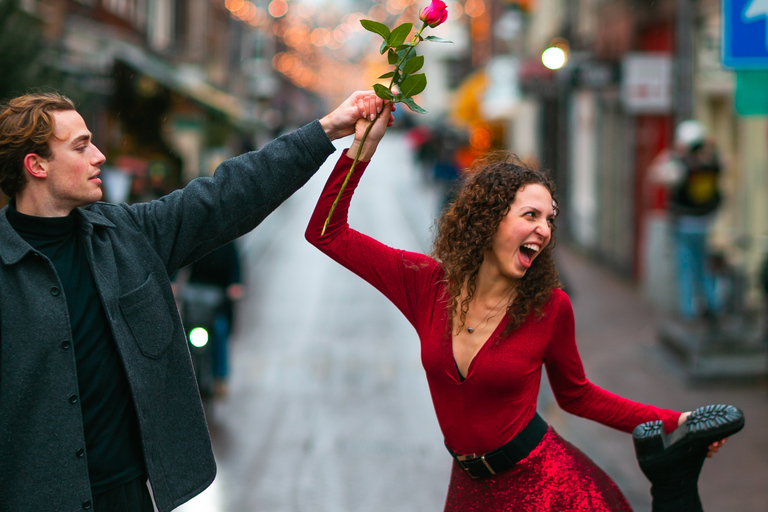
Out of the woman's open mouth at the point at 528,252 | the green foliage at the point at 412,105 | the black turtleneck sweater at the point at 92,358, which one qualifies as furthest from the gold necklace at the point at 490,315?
the black turtleneck sweater at the point at 92,358

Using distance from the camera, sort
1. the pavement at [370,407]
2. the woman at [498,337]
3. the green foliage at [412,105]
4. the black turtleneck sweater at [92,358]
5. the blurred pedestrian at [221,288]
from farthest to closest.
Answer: the blurred pedestrian at [221,288]
the pavement at [370,407]
the woman at [498,337]
the green foliage at [412,105]
the black turtleneck sweater at [92,358]

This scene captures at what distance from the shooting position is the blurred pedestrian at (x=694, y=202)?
927 centimetres

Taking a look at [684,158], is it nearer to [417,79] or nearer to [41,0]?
[417,79]

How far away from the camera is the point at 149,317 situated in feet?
7.89

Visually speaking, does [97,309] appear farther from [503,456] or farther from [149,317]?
[503,456]

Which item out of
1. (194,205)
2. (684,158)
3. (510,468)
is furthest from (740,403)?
(194,205)

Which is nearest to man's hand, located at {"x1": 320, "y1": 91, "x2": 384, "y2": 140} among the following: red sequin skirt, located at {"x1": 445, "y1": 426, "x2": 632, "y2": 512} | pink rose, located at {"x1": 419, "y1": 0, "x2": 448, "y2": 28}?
pink rose, located at {"x1": 419, "y1": 0, "x2": 448, "y2": 28}

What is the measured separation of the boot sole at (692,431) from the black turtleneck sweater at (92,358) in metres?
1.49

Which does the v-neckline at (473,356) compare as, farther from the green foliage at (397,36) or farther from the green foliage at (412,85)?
the green foliage at (397,36)

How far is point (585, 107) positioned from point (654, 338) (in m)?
9.79

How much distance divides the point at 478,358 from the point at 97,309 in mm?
1073

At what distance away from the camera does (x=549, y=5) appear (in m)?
Result: 23.8

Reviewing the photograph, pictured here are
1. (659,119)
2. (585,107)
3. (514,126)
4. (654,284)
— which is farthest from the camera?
(514,126)

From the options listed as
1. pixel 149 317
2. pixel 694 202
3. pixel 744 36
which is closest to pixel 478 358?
pixel 149 317
